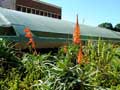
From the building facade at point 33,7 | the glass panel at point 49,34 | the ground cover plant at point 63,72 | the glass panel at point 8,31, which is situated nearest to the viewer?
the ground cover plant at point 63,72

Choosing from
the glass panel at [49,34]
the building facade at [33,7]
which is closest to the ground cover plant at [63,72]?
the glass panel at [49,34]

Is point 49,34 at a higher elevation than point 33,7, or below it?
below

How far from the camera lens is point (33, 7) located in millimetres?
44938

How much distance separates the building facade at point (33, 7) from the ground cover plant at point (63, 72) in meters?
34.2

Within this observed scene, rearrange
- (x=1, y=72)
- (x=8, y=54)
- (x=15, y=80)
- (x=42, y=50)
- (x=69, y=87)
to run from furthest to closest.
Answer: (x=42, y=50), (x=8, y=54), (x=1, y=72), (x=15, y=80), (x=69, y=87)

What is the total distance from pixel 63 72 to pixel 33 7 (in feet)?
135

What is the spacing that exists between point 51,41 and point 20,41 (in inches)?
89.9

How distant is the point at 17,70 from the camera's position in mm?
5602

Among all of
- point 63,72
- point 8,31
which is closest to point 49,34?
point 8,31

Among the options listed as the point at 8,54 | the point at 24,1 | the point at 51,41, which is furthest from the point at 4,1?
the point at 8,54

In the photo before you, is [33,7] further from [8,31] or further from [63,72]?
[63,72]

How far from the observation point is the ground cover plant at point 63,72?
13.9 feet

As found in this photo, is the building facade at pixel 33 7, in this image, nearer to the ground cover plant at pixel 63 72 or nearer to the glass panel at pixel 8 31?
the glass panel at pixel 8 31

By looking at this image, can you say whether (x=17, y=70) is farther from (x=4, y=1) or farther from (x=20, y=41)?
(x=4, y=1)
